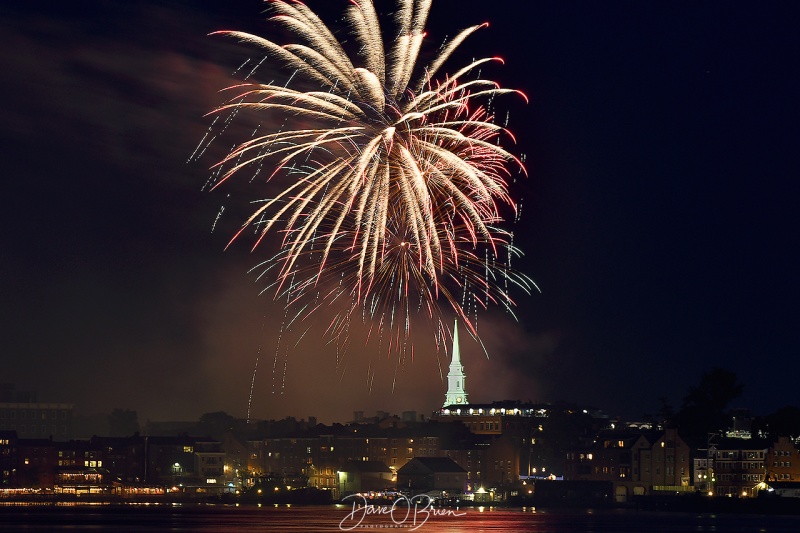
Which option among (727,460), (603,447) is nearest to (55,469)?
(603,447)

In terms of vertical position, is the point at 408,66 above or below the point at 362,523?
above

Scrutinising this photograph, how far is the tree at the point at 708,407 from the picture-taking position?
551 feet

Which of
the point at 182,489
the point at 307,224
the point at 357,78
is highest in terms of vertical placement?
the point at 357,78

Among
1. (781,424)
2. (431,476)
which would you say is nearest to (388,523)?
(431,476)

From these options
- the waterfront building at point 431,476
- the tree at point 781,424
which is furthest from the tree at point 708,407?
the waterfront building at point 431,476

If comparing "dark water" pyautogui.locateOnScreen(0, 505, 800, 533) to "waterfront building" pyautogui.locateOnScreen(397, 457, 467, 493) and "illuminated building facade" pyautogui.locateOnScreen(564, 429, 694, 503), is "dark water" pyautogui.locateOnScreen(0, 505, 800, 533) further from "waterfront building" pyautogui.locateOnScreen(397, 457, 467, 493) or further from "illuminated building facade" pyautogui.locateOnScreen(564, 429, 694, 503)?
"waterfront building" pyautogui.locateOnScreen(397, 457, 467, 493)

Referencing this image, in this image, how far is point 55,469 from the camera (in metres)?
197

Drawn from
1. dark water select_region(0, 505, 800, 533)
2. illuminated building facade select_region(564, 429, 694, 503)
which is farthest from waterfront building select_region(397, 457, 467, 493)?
dark water select_region(0, 505, 800, 533)

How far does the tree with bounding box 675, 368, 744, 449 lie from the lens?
16800 centimetres

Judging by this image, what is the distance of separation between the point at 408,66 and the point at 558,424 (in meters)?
150

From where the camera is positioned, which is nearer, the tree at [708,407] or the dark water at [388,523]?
the dark water at [388,523]

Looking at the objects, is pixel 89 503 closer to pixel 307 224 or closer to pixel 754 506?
pixel 754 506

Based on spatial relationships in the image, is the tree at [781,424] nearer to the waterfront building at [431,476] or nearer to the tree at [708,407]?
the tree at [708,407]

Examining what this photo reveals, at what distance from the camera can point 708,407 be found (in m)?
171
